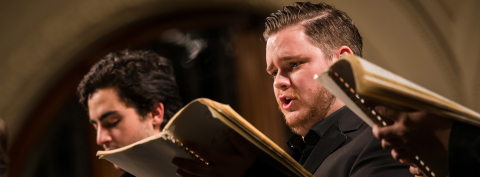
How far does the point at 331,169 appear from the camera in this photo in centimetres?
108

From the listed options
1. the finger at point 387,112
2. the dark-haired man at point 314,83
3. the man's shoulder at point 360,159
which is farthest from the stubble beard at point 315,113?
the finger at point 387,112

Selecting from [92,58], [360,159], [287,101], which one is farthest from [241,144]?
[92,58]

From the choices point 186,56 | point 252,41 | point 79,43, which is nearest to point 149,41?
point 186,56

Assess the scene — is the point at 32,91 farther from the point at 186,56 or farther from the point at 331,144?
the point at 331,144

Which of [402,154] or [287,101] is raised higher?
[287,101]

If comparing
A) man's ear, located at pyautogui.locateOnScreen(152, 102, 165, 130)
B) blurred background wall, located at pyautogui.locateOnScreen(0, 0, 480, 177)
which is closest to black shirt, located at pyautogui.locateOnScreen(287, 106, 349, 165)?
man's ear, located at pyautogui.locateOnScreen(152, 102, 165, 130)

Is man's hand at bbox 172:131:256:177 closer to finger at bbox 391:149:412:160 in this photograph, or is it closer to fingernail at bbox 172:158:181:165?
fingernail at bbox 172:158:181:165

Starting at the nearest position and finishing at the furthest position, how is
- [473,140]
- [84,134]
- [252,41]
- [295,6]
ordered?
1. [473,140]
2. [295,6]
3. [252,41]
4. [84,134]

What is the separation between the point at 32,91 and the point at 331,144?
331cm

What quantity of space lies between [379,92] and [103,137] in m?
1.72

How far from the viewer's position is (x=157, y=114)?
2186 mm

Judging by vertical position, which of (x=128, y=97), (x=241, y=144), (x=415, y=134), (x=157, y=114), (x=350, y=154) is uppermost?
(x=128, y=97)

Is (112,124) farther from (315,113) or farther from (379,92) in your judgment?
(379,92)

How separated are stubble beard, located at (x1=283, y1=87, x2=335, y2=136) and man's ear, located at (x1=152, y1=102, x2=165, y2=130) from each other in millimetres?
1058
